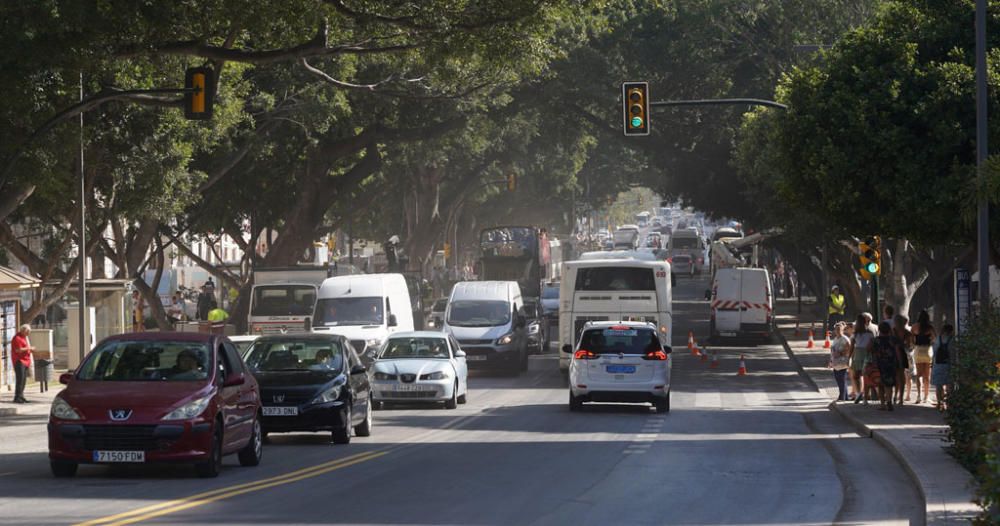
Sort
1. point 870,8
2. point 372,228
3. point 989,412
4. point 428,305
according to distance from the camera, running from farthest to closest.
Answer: point 372,228 < point 428,305 < point 870,8 < point 989,412

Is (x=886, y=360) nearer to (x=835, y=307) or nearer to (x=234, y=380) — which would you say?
(x=234, y=380)

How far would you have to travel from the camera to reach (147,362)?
52.9ft

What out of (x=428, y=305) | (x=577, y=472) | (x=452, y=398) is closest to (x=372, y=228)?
(x=428, y=305)

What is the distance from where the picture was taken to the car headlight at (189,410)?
15109 mm

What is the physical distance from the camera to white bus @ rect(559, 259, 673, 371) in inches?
1405

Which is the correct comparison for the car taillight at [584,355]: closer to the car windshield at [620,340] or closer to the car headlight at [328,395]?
the car windshield at [620,340]

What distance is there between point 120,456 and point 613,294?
2168 centimetres

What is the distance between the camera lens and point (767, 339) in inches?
2142

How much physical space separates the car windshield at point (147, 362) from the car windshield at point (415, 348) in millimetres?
13071

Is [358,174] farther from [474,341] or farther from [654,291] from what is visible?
[654,291]

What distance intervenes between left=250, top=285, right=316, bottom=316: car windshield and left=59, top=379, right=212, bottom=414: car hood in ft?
88.0

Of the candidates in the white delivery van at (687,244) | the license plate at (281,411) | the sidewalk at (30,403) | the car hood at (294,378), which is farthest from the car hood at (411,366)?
the white delivery van at (687,244)

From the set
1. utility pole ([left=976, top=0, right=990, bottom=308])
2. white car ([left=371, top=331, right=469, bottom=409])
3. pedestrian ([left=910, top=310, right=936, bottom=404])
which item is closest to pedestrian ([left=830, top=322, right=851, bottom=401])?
pedestrian ([left=910, top=310, right=936, bottom=404])

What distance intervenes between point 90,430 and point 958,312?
16.3 meters
